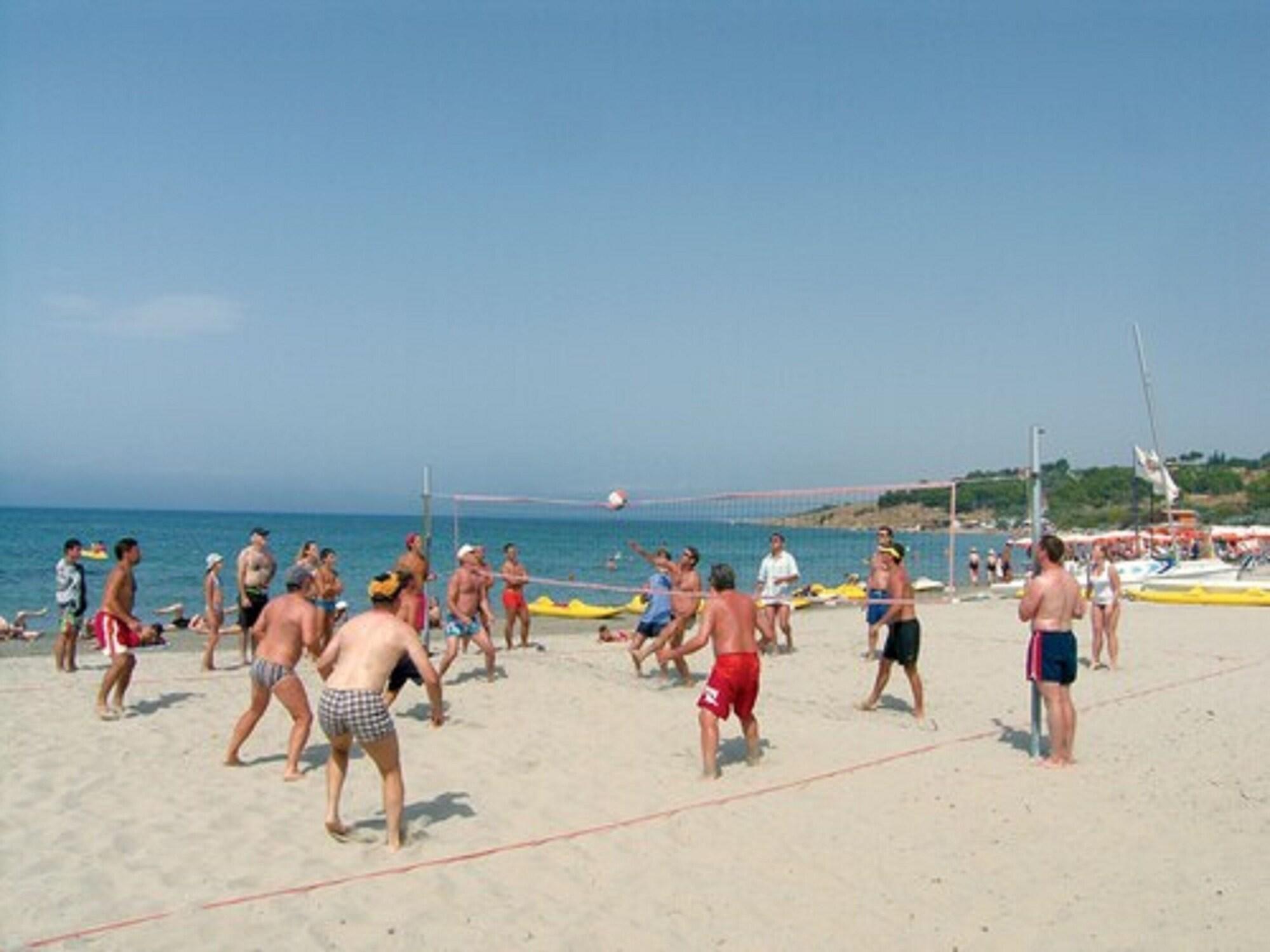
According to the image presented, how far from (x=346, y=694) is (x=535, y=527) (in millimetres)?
104730

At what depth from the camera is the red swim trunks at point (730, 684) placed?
641 centimetres

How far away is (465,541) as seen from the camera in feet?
211

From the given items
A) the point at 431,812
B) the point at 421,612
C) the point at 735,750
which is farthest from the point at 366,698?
the point at 421,612

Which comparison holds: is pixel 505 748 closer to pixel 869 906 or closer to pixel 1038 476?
pixel 869 906

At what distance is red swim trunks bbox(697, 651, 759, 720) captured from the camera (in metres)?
6.41

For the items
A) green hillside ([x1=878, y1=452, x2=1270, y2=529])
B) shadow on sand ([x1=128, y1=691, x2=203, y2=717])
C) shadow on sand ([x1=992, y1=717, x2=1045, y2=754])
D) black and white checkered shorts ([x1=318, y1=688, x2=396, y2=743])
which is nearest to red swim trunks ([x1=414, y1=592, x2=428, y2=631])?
shadow on sand ([x1=128, y1=691, x2=203, y2=717])

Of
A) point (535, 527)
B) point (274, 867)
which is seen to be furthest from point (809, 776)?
point (535, 527)

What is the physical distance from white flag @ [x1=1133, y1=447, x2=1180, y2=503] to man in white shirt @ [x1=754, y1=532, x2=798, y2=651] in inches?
900

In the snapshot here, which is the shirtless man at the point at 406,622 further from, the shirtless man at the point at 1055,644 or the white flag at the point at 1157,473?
the white flag at the point at 1157,473

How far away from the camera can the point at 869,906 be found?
4.48m

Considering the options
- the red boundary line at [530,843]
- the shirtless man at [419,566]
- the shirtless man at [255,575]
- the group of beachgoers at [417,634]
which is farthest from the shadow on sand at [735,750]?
the shirtless man at [255,575]

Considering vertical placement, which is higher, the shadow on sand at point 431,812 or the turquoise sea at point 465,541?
the shadow on sand at point 431,812

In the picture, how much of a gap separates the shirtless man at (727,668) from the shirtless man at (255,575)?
5.70 metres

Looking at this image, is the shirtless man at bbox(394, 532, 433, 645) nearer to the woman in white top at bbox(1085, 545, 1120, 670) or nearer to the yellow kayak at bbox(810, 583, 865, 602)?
the woman in white top at bbox(1085, 545, 1120, 670)
